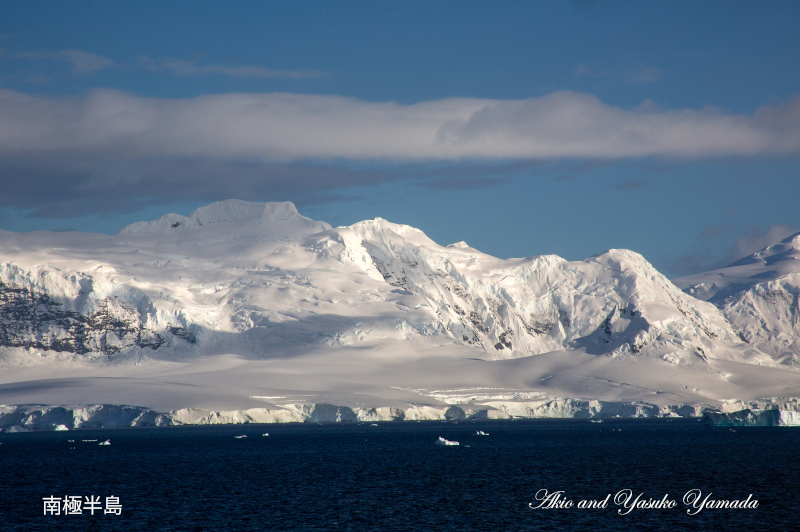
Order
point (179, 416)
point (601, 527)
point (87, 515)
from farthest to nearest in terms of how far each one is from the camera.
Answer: point (179, 416) → point (87, 515) → point (601, 527)

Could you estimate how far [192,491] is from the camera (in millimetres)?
80750

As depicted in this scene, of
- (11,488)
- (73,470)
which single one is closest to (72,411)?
(73,470)

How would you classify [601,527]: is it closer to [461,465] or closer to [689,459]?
[461,465]

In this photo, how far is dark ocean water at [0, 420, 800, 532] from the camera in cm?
6359

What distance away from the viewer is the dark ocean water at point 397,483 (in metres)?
63.6

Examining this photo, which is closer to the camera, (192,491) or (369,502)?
(369,502)

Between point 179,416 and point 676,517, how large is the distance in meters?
144

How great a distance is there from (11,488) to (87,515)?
65.1 feet

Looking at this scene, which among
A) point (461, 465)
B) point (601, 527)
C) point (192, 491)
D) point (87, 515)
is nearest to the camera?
point (601, 527)

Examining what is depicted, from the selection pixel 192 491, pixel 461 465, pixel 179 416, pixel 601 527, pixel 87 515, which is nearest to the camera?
pixel 601 527

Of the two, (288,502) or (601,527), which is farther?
(288,502)

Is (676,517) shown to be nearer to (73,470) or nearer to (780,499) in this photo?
(780,499)

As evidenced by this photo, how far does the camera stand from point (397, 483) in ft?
279

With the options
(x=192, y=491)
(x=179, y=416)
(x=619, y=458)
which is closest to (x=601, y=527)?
(x=192, y=491)
